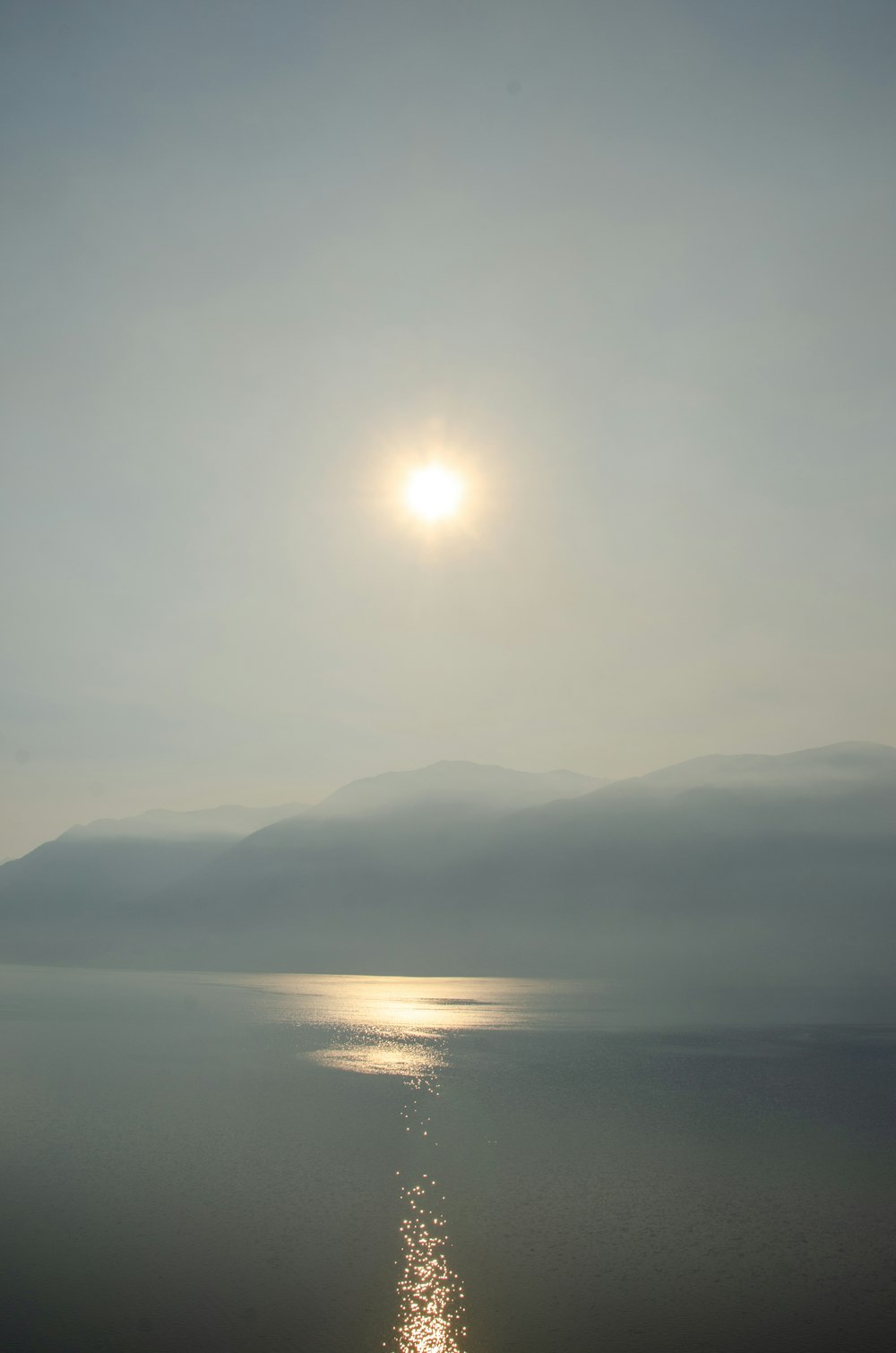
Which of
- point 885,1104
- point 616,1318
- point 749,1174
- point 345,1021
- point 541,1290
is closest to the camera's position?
point 616,1318

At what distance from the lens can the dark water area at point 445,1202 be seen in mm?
21875

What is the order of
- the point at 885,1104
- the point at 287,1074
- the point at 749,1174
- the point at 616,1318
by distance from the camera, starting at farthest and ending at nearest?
1. the point at 287,1074
2. the point at 885,1104
3. the point at 749,1174
4. the point at 616,1318

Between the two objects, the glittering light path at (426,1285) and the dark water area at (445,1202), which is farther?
the dark water area at (445,1202)

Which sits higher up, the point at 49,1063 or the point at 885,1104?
the point at 49,1063

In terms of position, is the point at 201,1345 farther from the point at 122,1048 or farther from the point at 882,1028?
the point at 882,1028

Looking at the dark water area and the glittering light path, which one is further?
the dark water area

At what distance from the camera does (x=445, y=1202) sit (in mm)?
31906

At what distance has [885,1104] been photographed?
49.6 m

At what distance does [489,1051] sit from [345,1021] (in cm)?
3461

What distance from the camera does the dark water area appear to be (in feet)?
71.8

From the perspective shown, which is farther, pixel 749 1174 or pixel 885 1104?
pixel 885 1104

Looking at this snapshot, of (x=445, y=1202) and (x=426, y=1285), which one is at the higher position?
(x=445, y=1202)

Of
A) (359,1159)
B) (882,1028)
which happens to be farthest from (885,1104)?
(882,1028)

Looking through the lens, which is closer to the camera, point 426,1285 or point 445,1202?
point 426,1285
